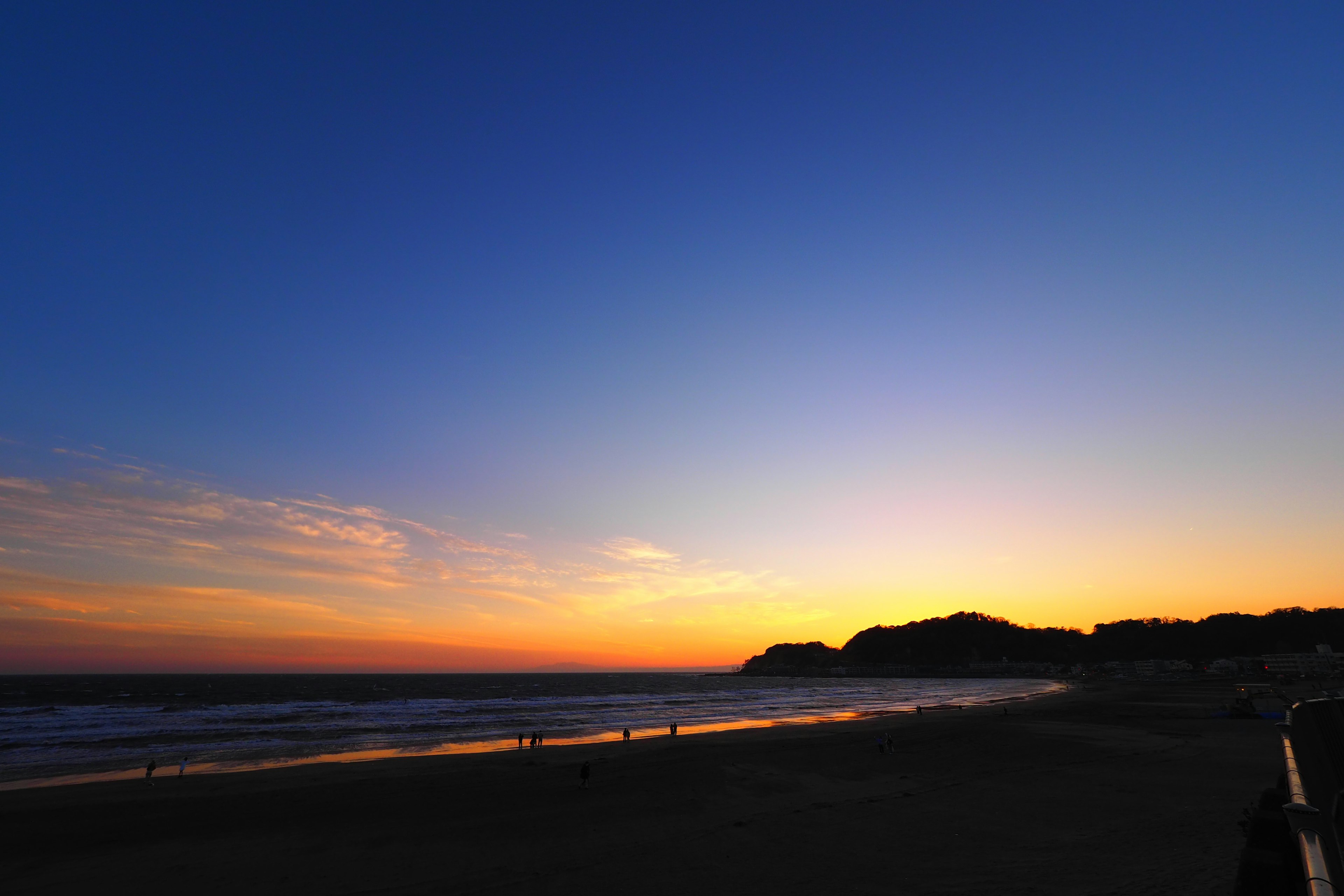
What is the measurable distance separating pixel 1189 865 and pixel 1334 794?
9.46 metres

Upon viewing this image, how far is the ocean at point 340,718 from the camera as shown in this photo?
34.1 meters

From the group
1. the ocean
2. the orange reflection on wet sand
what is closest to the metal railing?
the orange reflection on wet sand

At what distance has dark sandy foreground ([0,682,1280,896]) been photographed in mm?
13273

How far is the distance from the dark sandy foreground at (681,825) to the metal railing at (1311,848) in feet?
33.4

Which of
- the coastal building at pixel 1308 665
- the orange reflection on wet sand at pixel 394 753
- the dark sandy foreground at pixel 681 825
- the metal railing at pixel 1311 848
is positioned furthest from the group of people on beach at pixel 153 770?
the coastal building at pixel 1308 665

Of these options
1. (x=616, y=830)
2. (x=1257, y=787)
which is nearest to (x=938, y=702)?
(x=1257, y=787)

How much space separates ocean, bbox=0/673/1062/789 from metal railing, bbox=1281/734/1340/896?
37.8 metres

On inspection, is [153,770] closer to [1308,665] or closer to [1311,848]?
[1311,848]

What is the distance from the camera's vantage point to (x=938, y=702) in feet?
253

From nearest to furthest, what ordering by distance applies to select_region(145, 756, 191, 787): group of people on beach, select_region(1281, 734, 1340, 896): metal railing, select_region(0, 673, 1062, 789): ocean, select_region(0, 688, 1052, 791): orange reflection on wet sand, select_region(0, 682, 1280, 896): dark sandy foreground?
1. select_region(1281, 734, 1340, 896): metal railing
2. select_region(0, 682, 1280, 896): dark sandy foreground
3. select_region(145, 756, 191, 787): group of people on beach
4. select_region(0, 688, 1052, 791): orange reflection on wet sand
5. select_region(0, 673, 1062, 789): ocean

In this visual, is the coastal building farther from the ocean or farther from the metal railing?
the metal railing

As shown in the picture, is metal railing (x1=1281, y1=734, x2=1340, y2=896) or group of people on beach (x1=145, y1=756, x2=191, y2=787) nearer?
metal railing (x1=1281, y1=734, x2=1340, y2=896)

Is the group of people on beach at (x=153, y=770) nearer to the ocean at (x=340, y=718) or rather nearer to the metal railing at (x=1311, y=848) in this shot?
the ocean at (x=340, y=718)

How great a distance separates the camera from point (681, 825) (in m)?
17.8
